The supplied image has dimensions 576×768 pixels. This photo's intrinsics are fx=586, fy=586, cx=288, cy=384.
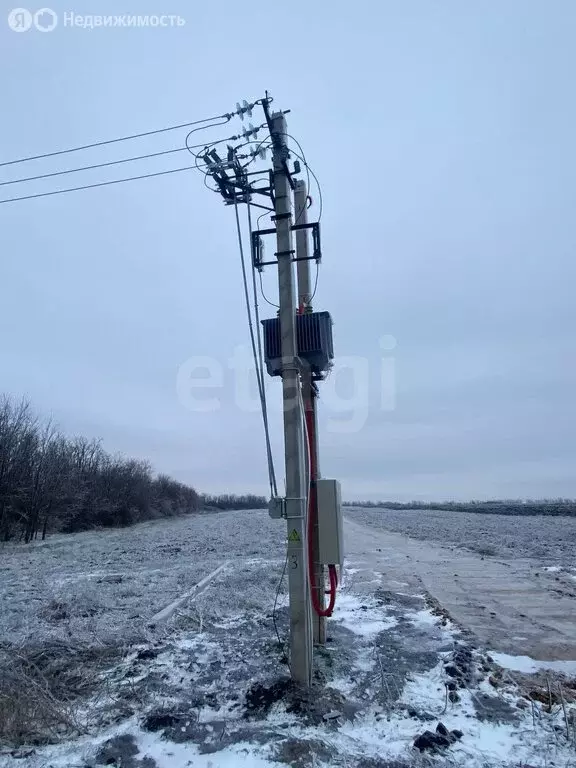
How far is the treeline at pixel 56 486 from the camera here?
3206cm

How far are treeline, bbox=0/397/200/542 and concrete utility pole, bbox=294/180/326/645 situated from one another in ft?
95.1

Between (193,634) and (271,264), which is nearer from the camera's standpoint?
(271,264)

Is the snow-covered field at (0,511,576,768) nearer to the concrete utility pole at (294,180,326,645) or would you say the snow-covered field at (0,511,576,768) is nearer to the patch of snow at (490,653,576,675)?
the patch of snow at (490,653,576,675)

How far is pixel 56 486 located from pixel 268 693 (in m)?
35.2

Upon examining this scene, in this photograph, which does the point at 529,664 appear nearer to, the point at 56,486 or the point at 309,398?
the point at 309,398

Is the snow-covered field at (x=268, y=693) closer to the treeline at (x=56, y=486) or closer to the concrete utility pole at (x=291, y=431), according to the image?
the concrete utility pole at (x=291, y=431)

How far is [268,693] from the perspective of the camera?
5.16 metres

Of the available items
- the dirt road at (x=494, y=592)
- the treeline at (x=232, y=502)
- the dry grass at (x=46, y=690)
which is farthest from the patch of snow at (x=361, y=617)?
the treeline at (x=232, y=502)

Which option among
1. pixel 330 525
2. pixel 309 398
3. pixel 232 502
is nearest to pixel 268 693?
pixel 330 525

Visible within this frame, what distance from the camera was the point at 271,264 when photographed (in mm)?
6336

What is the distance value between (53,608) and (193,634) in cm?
309

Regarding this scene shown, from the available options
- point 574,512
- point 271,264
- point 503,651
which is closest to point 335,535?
point 503,651

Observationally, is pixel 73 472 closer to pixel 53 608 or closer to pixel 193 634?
pixel 53 608

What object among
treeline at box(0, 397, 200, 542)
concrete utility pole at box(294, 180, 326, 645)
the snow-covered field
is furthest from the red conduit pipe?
treeline at box(0, 397, 200, 542)
